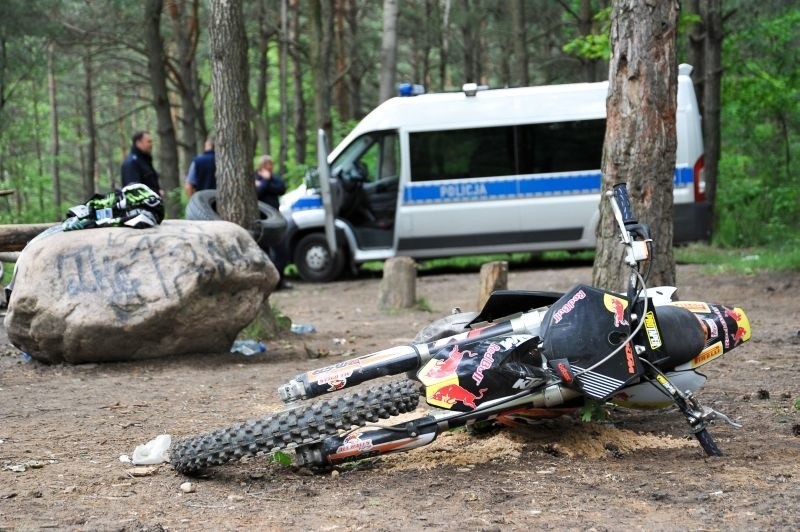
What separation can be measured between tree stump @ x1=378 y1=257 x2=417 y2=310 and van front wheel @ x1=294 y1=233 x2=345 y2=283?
4390mm

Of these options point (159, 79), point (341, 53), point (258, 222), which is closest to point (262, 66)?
point (341, 53)

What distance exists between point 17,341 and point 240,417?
8.91 feet

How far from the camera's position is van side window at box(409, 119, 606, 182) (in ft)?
52.5

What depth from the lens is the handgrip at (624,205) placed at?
444cm

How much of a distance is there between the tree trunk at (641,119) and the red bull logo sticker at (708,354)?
81.1 inches

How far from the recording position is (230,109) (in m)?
9.42

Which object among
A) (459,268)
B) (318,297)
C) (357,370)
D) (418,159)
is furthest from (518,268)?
(357,370)

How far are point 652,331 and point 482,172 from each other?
11.8 meters

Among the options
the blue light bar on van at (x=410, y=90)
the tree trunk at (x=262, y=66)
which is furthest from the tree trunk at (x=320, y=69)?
the blue light bar on van at (x=410, y=90)

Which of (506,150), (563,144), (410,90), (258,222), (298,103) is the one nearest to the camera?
(258,222)

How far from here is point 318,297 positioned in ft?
46.2

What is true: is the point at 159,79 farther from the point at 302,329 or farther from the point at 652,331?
the point at 652,331

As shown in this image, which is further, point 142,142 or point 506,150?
point 506,150

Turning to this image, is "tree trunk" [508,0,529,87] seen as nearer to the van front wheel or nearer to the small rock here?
the van front wheel
